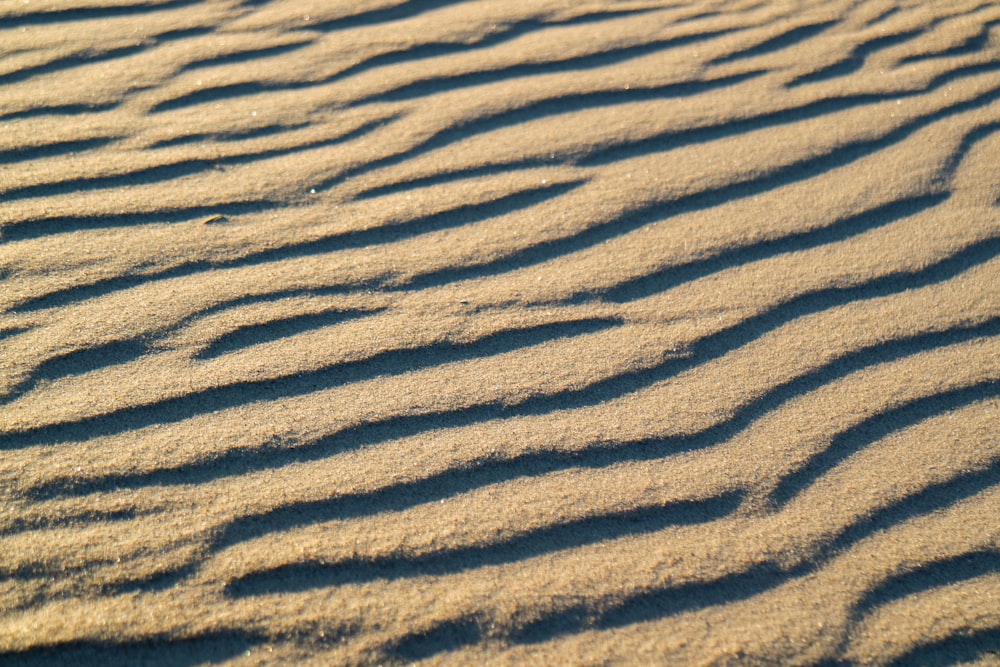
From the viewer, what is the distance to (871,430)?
1.69 metres

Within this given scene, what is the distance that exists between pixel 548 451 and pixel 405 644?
1.50 feet

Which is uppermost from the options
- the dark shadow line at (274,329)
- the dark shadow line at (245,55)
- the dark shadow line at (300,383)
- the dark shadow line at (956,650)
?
the dark shadow line at (245,55)

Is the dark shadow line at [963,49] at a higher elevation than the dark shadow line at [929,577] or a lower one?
higher

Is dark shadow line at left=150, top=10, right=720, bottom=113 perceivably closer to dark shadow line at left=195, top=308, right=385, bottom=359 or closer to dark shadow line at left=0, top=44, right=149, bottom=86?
dark shadow line at left=0, top=44, right=149, bottom=86

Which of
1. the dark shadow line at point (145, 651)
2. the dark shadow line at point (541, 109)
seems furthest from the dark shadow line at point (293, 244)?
the dark shadow line at point (145, 651)

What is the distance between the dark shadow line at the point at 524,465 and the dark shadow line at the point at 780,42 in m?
1.20

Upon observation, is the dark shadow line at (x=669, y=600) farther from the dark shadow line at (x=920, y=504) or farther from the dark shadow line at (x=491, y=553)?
the dark shadow line at (x=491, y=553)

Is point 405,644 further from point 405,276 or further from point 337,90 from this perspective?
point 337,90

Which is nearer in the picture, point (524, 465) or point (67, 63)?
point (524, 465)

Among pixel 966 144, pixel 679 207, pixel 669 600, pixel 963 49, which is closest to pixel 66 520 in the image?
pixel 669 600

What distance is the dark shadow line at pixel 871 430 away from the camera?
160 cm

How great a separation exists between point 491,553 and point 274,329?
0.72 m

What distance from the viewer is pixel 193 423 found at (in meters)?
1.68

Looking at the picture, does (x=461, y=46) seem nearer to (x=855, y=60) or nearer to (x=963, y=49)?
(x=855, y=60)
